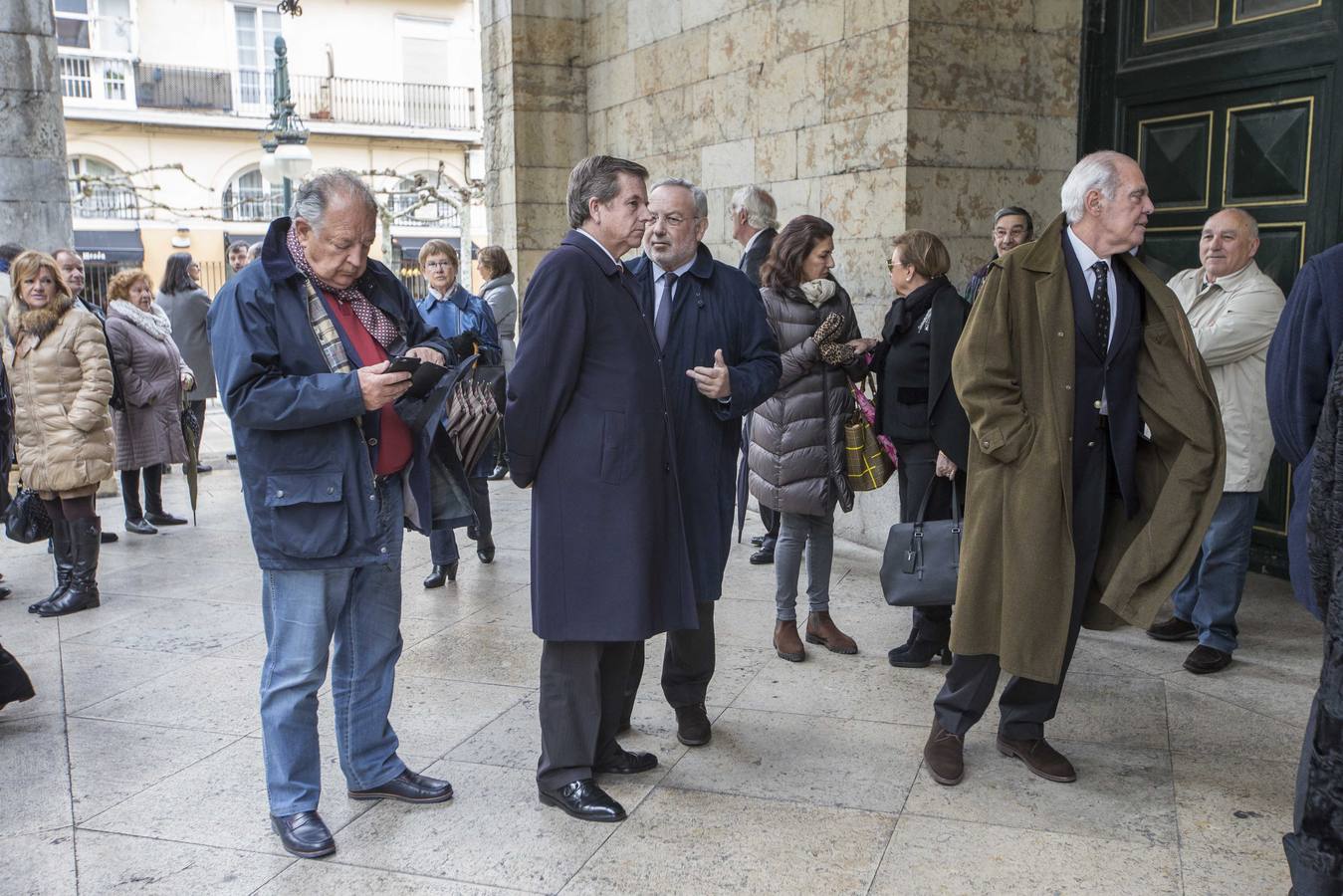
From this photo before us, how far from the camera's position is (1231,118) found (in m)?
6.32

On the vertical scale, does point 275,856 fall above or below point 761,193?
below

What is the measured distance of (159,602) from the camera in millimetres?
6414

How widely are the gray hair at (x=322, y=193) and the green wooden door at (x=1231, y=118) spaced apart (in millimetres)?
4737

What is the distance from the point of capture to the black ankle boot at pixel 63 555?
6305mm

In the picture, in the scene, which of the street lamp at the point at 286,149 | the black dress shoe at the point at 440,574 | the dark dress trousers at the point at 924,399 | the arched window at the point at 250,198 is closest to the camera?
the dark dress trousers at the point at 924,399

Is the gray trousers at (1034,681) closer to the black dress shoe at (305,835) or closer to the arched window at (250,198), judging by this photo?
→ the black dress shoe at (305,835)

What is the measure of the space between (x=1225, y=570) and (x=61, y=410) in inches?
222

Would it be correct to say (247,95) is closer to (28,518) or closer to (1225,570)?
(28,518)

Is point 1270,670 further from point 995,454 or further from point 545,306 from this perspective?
point 545,306

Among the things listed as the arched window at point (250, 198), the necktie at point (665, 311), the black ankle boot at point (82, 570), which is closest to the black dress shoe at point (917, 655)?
the necktie at point (665, 311)

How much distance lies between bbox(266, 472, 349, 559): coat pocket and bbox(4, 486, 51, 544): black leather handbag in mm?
3524

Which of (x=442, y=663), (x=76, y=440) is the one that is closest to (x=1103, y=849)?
(x=442, y=663)

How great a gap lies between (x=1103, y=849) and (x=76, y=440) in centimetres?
522

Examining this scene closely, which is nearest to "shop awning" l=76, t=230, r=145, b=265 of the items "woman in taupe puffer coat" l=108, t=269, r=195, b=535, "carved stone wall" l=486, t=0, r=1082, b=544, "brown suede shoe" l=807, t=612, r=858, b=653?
"woman in taupe puffer coat" l=108, t=269, r=195, b=535
